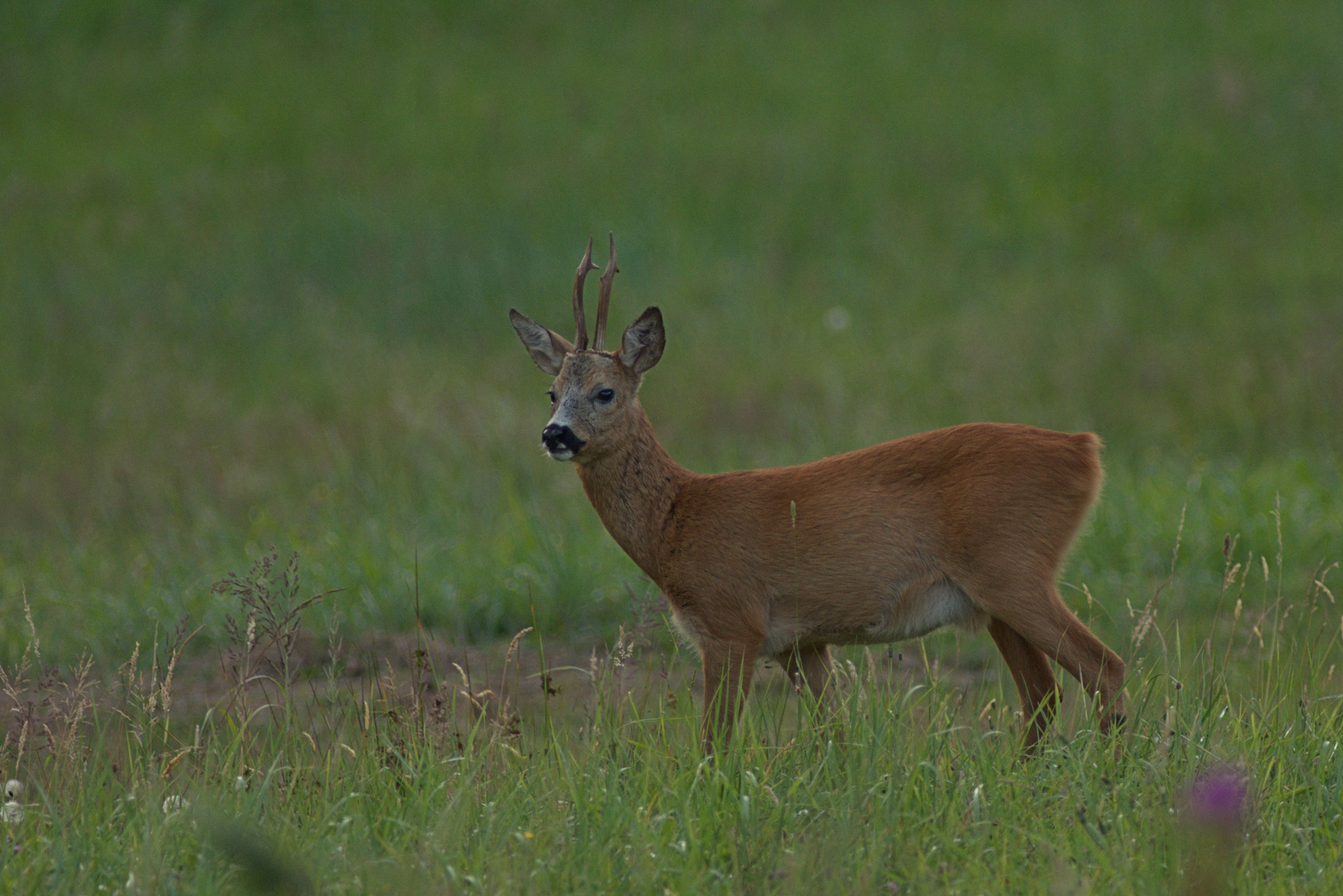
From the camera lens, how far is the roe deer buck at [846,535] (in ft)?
15.4

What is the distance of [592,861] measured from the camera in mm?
3318

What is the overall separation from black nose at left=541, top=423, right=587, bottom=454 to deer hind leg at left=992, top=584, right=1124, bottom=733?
1411 millimetres

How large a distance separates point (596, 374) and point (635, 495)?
0.43 meters

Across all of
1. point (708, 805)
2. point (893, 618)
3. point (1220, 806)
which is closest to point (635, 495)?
point (893, 618)

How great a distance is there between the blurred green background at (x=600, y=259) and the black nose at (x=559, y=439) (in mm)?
1769

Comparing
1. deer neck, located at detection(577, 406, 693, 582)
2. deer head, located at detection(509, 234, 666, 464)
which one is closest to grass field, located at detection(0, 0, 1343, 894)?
deer neck, located at detection(577, 406, 693, 582)

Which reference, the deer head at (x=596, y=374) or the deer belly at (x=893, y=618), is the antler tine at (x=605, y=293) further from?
the deer belly at (x=893, y=618)

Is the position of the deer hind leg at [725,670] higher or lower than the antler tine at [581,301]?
lower

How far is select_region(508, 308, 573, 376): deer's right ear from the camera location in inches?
206

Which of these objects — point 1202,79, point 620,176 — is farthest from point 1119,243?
point 620,176

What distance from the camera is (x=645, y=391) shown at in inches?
489

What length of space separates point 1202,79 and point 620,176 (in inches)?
Result: 268

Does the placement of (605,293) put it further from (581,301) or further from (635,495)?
(635,495)

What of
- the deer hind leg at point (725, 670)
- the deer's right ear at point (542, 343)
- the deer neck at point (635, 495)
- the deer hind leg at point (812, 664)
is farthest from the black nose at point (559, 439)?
the deer hind leg at point (812, 664)
